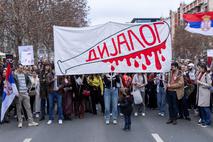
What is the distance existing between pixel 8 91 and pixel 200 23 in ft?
20.0

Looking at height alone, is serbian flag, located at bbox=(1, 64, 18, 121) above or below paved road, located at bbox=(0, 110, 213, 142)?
above

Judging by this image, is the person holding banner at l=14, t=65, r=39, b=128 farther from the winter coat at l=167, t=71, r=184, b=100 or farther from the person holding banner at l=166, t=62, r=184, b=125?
the winter coat at l=167, t=71, r=184, b=100

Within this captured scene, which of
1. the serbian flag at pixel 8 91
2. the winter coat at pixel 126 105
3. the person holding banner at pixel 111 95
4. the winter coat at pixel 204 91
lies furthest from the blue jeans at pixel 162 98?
the serbian flag at pixel 8 91

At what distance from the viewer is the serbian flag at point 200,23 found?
11977 millimetres

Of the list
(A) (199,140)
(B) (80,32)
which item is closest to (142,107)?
(B) (80,32)

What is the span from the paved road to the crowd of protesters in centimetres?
34

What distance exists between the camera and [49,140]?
902cm

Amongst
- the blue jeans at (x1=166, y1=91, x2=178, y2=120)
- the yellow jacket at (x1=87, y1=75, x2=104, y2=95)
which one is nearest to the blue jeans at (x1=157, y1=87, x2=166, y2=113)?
the blue jeans at (x1=166, y1=91, x2=178, y2=120)

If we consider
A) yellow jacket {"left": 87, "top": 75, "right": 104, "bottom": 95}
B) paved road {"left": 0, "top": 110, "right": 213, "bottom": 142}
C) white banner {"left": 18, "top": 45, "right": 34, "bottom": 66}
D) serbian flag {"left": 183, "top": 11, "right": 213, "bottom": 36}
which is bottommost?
paved road {"left": 0, "top": 110, "right": 213, "bottom": 142}

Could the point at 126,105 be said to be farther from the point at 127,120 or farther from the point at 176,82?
the point at 176,82

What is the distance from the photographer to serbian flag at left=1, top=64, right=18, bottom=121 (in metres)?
10.8

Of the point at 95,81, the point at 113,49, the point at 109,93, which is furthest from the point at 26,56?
the point at 109,93

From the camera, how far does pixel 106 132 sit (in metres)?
9.74

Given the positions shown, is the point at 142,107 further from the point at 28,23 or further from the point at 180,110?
the point at 28,23
